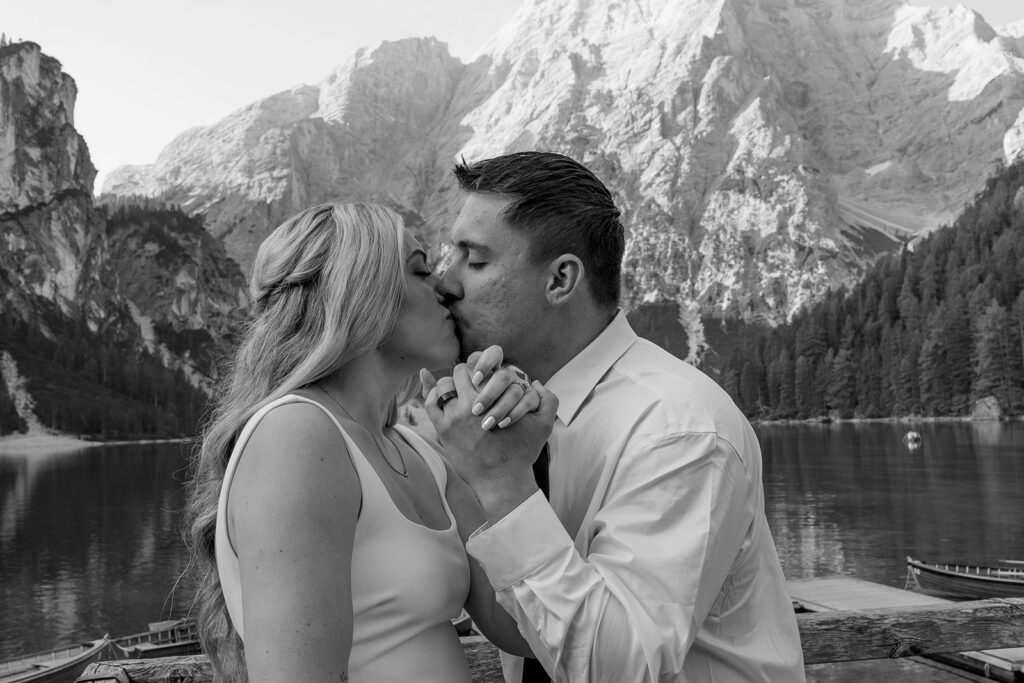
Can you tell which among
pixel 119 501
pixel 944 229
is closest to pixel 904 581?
pixel 119 501

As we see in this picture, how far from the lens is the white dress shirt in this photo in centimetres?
243

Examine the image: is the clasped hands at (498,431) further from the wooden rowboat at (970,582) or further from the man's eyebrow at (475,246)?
the wooden rowboat at (970,582)

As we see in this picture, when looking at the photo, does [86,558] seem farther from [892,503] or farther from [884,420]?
[884,420]

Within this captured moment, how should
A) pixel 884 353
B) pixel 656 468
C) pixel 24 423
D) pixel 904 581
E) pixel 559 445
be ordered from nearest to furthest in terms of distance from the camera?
pixel 656 468, pixel 559 445, pixel 904 581, pixel 884 353, pixel 24 423

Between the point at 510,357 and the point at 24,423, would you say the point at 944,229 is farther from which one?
the point at 510,357

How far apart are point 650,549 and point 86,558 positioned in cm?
5785

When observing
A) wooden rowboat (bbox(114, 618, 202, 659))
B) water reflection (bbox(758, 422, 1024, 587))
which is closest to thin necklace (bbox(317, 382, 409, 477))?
wooden rowboat (bbox(114, 618, 202, 659))

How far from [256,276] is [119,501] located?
81.4m

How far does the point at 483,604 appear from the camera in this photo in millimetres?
3279

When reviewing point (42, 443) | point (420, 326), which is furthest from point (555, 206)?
point (42, 443)

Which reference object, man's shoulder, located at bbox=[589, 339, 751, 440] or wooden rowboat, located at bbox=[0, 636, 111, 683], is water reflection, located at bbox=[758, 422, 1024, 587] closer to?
wooden rowboat, located at bbox=[0, 636, 111, 683]

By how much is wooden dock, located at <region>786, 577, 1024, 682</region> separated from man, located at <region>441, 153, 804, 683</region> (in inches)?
547

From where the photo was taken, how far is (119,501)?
7694 centimetres

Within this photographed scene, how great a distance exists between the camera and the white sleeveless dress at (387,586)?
2.80 metres
